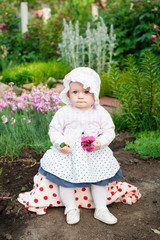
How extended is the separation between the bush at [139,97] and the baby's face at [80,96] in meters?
1.61

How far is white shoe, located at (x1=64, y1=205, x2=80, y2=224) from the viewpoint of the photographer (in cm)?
230

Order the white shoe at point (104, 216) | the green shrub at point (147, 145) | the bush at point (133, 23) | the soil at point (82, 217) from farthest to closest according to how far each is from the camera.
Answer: the bush at point (133, 23) → the green shrub at point (147, 145) → the white shoe at point (104, 216) → the soil at point (82, 217)

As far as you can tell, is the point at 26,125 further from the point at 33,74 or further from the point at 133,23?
the point at 133,23

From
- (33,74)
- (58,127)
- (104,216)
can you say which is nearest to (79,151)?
(58,127)

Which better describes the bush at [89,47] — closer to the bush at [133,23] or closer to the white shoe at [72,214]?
the bush at [133,23]

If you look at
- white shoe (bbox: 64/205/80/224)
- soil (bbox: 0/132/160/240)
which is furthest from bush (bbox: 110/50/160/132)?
white shoe (bbox: 64/205/80/224)

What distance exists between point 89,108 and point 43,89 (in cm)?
160

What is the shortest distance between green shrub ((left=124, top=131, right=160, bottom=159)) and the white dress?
1.10 metres

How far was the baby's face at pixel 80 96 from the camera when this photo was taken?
2393mm

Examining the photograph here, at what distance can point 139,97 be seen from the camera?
399 cm

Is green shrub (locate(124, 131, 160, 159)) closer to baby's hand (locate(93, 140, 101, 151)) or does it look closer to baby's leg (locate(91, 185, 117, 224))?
baby's leg (locate(91, 185, 117, 224))

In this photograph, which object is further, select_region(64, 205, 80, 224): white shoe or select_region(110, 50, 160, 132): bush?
select_region(110, 50, 160, 132): bush

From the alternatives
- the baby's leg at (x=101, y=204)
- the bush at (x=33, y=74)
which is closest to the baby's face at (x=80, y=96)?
the baby's leg at (x=101, y=204)

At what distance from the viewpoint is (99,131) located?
98.3 inches
